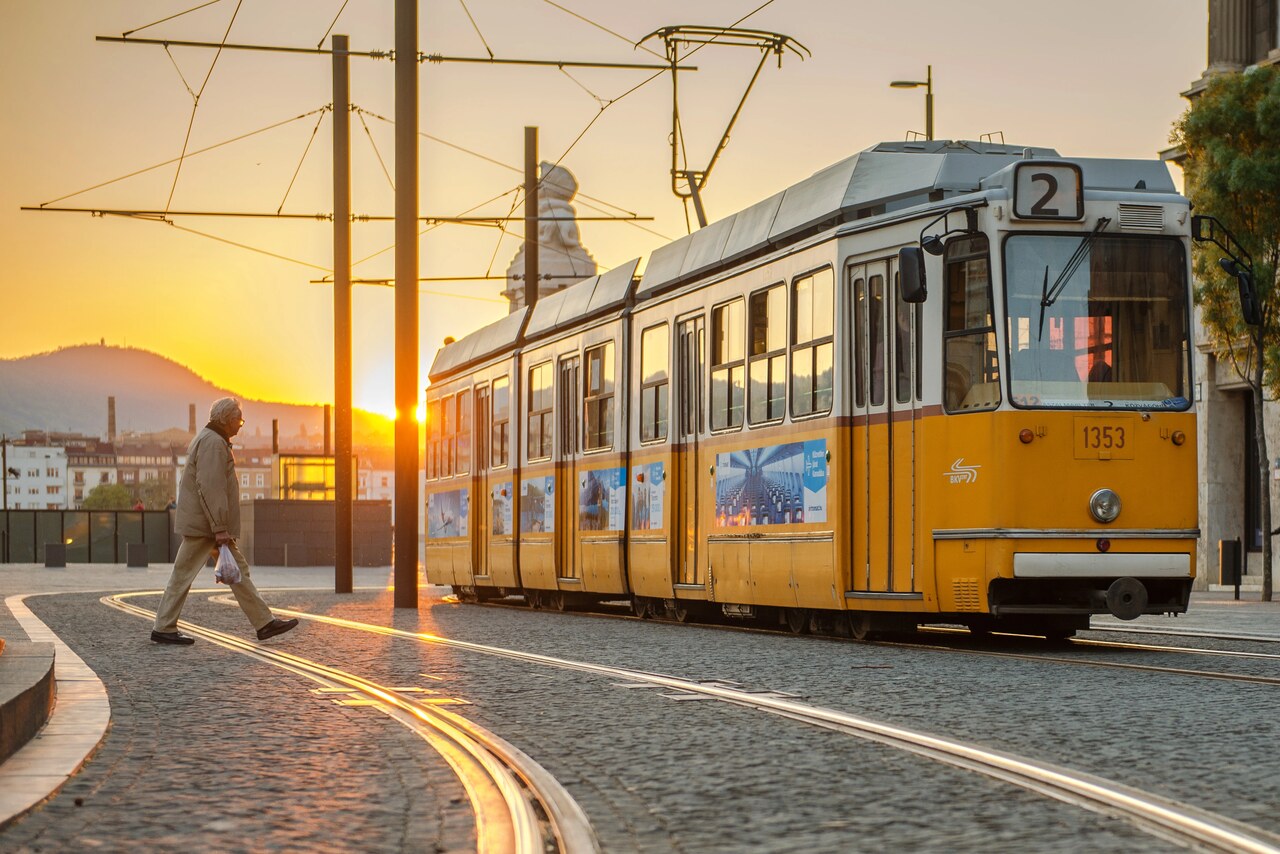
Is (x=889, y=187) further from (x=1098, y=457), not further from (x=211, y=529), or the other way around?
(x=211, y=529)

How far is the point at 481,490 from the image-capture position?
2430 centimetres

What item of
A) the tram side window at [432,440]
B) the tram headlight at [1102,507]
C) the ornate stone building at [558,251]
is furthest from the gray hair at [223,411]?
the ornate stone building at [558,251]

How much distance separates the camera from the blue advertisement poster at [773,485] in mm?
14375

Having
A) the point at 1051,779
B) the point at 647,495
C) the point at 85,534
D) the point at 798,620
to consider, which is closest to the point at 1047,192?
the point at 798,620

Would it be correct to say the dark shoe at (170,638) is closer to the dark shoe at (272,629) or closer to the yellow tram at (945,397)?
the dark shoe at (272,629)

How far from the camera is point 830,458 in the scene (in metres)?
14.1

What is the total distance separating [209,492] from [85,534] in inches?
2235

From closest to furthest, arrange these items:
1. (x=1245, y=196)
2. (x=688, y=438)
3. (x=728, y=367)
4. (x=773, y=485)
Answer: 1. (x=773, y=485)
2. (x=728, y=367)
3. (x=688, y=438)
4. (x=1245, y=196)

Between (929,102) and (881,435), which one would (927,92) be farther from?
(881,435)

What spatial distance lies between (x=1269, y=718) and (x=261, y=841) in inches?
186

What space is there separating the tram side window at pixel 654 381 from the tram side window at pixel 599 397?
938 mm

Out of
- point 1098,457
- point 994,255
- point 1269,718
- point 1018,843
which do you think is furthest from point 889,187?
point 1018,843

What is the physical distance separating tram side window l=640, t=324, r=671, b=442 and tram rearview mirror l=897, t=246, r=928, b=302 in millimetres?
5067

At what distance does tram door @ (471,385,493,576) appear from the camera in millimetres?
23953
